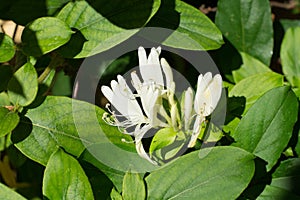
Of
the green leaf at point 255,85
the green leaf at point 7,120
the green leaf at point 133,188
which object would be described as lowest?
the green leaf at point 133,188

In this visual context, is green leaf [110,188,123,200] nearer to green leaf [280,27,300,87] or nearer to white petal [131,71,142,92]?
white petal [131,71,142,92]

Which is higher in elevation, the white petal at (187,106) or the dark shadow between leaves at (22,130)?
the white petal at (187,106)

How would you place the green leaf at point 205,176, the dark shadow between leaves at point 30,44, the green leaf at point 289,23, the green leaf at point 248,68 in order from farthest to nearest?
1. the green leaf at point 289,23
2. the green leaf at point 248,68
3. the dark shadow between leaves at point 30,44
4. the green leaf at point 205,176

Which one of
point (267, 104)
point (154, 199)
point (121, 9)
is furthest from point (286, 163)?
point (121, 9)

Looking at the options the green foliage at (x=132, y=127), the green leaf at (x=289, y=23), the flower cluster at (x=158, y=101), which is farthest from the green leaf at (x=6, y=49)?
the green leaf at (x=289, y=23)

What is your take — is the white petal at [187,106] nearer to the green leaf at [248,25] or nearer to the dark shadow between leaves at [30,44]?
the dark shadow between leaves at [30,44]

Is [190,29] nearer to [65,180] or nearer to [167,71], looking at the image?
[167,71]

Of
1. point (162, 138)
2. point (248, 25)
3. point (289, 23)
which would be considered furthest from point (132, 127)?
point (289, 23)
